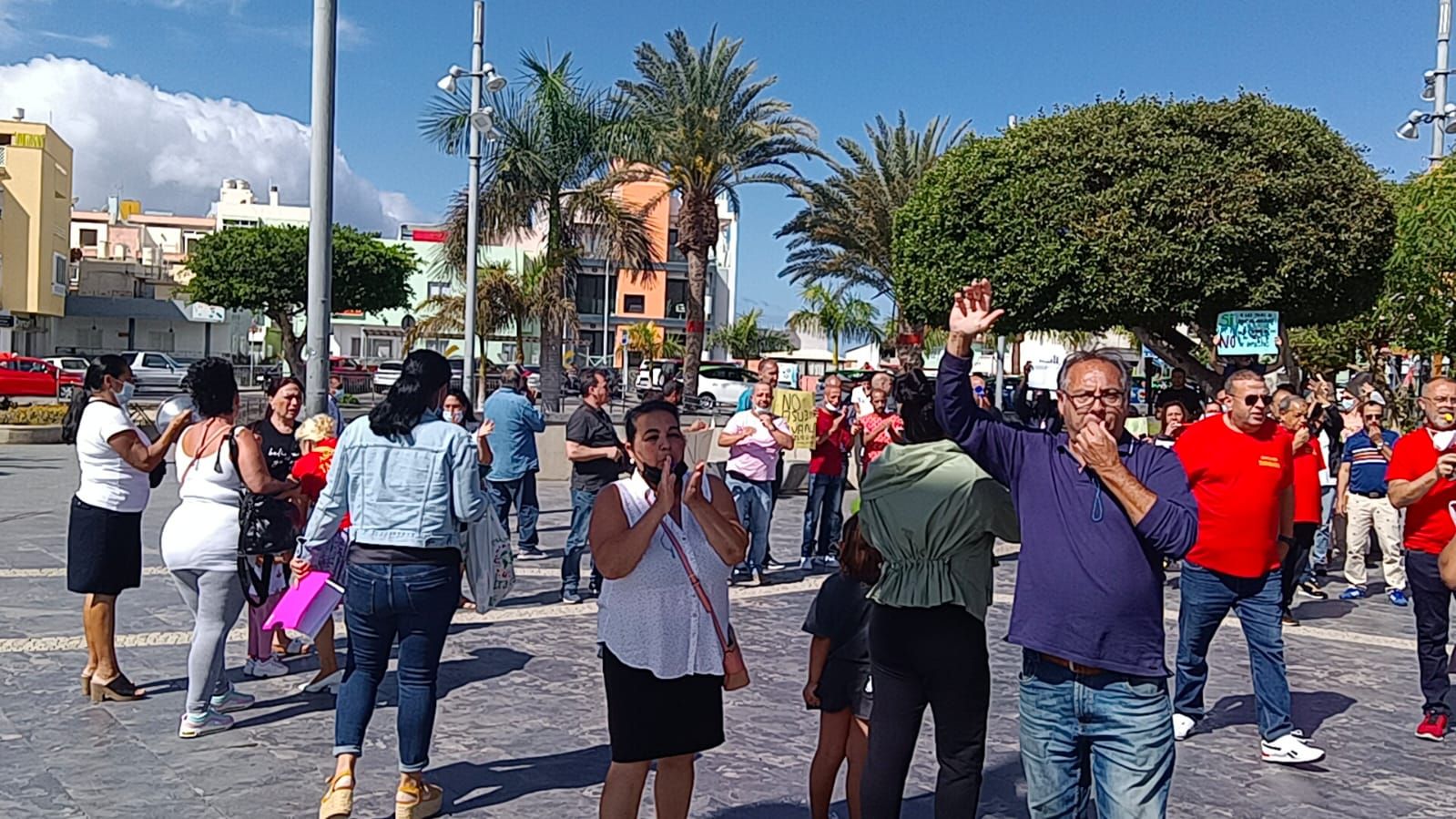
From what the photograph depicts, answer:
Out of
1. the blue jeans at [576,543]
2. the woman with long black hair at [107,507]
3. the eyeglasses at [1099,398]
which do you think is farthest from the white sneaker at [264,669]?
the eyeglasses at [1099,398]

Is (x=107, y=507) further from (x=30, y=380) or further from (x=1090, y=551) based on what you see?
(x=30, y=380)

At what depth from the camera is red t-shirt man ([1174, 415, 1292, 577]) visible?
5.62m

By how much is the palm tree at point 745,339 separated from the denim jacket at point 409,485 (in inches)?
2403

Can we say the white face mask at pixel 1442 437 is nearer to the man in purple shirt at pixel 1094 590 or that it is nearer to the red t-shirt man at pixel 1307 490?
the red t-shirt man at pixel 1307 490

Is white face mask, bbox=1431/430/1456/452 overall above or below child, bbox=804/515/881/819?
above

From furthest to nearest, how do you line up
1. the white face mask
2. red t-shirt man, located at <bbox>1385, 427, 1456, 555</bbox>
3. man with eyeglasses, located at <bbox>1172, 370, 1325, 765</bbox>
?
the white face mask < red t-shirt man, located at <bbox>1385, 427, 1456, 555</bbox> < man with eyeglasses, located at <bbox>1172, 370, 1325, 765</bbox>

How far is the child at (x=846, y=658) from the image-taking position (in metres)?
4.38

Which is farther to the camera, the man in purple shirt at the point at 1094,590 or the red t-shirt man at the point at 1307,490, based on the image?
the red t-shirt man at the point at 1307,490

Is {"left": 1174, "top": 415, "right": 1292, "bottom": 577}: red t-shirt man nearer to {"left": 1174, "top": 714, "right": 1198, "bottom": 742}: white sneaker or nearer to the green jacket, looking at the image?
{"left": 1174, "top": 714, "right": 1198, "bottom": 742}: white sneaker

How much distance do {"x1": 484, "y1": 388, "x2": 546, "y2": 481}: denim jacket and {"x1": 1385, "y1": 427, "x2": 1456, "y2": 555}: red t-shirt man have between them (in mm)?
6312

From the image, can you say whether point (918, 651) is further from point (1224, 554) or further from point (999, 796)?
point (1224, 554)

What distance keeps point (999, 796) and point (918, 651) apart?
1.58 m

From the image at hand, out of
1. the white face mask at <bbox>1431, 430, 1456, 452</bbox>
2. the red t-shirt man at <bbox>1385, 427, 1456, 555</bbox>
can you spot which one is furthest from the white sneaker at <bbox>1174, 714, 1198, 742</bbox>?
the white face mask at <bbox>1431, 430, 1456, 452</bbox>

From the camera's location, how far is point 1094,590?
3.42 metres
